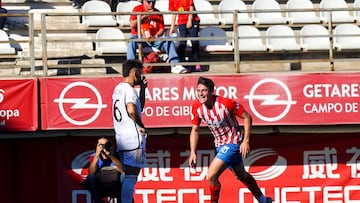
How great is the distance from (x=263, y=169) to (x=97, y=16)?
4.23 metres

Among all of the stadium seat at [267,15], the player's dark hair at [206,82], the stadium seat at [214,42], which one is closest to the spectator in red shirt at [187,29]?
the stadium seat at [214,42]

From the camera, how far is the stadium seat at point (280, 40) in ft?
54.5

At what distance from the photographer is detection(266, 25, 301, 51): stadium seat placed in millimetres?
16598

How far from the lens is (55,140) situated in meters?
15.4

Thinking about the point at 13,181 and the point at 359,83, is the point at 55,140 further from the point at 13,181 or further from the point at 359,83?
the point at 359,83

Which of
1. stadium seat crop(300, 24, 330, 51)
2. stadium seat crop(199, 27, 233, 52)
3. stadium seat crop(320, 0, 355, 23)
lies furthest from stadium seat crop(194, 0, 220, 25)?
stadium seat crop(320, 0, 355, 23)

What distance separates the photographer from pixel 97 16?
17.1 metres

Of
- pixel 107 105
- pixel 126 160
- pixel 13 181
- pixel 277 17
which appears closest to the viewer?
pixel 126 160

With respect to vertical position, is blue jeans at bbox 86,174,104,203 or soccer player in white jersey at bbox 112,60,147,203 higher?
soccer player in white jersey at bbox 112,60,147,203

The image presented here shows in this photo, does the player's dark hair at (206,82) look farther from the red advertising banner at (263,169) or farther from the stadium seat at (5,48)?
the stadium seat at (5,48)

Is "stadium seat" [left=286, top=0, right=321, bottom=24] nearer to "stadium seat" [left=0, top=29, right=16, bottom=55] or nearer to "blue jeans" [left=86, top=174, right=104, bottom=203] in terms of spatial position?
"stadium seat" [left=0, top=29, right=16, bottom=55]

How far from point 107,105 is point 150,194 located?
6.15ft

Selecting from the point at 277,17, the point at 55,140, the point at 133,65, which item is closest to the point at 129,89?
the point at 133,65

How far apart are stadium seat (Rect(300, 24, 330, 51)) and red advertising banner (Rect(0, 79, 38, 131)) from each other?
16.9ft
